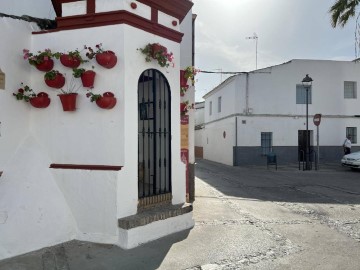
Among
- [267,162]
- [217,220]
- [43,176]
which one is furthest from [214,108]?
[43,176]

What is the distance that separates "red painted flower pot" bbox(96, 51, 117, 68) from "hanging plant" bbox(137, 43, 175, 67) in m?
0.54

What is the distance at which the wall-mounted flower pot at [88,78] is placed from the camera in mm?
5040

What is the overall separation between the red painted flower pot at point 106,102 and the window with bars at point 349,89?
59.2ft

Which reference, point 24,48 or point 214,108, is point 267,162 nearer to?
point 214,108

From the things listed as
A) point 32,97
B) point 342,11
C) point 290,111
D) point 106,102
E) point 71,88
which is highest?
point 342,11

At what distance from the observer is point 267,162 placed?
17109mm

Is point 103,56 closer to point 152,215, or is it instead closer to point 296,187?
point 152,215

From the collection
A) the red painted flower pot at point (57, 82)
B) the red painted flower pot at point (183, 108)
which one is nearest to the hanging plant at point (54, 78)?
the red painted flower pot at point (57, 82)

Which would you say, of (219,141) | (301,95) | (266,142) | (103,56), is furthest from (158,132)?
(219,141)

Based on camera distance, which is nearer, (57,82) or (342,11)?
(57,82)

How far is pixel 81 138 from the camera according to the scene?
525 cm

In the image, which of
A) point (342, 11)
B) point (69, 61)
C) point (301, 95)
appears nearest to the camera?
point (69, 61)

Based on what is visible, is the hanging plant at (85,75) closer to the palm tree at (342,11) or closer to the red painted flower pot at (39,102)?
the red painted flower pot at (39,102)

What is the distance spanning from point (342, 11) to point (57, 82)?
1249 centimetres
